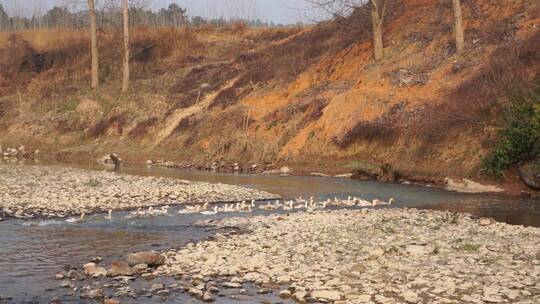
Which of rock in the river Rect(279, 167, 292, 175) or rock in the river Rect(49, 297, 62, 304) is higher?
rock in the river Rect(279, 167, 292, 175)

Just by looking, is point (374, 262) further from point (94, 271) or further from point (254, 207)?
point (254, 207)

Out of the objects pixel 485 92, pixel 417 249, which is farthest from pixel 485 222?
pixel 485 92

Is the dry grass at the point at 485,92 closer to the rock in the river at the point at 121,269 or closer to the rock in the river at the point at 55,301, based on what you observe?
the rock in the river at the point at 121,269

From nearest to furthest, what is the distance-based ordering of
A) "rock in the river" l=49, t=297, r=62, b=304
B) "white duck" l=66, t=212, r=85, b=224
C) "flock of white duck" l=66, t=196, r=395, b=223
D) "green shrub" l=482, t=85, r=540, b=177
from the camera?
"rock in the river" l=49, t=297, r=62, b=304 < "white duck" l=66, t=212, r=85, b=224 < "flock of white duck" l=66, t=196, r=395, b=223 < "green shrub" l=482, t=85, r=540, b=177

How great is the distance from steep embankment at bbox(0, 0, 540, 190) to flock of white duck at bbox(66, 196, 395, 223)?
7.11 metres

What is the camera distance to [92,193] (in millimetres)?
21312

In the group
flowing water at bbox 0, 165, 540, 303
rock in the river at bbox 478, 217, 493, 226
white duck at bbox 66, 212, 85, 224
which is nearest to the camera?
flowing water at bbox 0, 165, 540, 303

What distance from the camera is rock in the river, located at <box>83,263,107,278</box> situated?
11.3m

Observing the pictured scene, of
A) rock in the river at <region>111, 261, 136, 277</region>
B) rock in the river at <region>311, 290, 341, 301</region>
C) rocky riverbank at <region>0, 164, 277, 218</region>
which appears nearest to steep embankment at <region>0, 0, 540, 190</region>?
rocky riverbank at <region>0, 164, 277, 218</region>

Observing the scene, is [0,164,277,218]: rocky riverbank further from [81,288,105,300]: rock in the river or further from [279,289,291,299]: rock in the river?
[279,289,291,299]: rock in the river

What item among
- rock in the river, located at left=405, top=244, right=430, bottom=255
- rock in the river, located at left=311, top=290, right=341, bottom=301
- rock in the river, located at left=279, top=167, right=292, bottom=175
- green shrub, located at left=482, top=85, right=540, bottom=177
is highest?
green shrub, located at left=482, top=85, right=540, bottom=177

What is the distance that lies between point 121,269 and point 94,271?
0.46 meters

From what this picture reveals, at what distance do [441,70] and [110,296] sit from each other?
2841 centimetres

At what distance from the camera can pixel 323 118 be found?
36.0 metres
